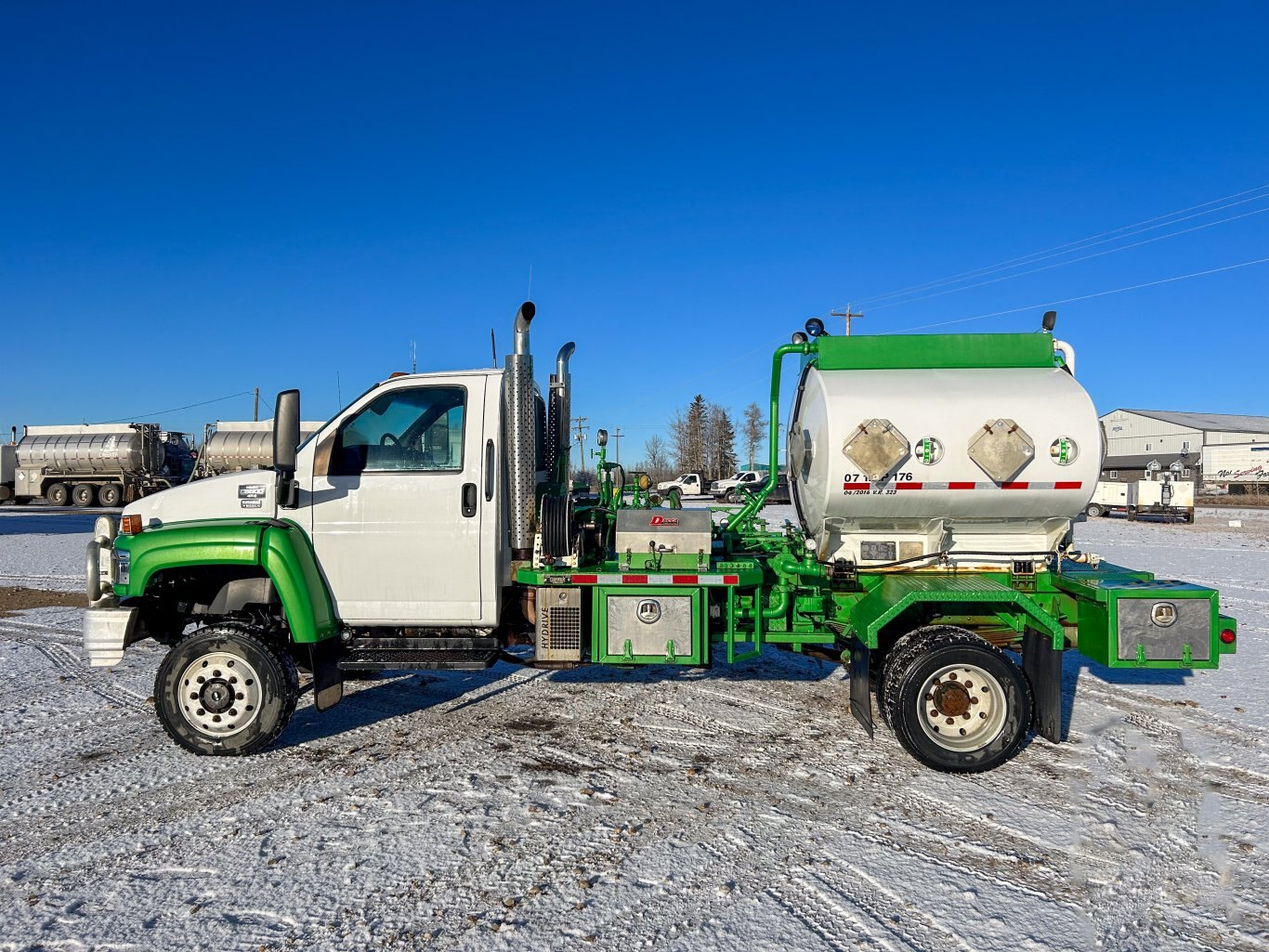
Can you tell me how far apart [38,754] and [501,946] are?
3.95m

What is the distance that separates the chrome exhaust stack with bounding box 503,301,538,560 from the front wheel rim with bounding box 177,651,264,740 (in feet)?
6.34

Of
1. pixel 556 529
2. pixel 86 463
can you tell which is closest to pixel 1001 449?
pixel 556 529

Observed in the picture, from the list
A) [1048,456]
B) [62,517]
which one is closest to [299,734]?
[1048,456]

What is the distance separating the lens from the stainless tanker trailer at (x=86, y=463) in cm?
3127

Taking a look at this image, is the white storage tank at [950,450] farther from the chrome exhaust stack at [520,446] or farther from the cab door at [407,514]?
the cab door at [407,514]

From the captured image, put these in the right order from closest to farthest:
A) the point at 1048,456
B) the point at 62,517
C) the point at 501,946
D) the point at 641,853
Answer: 1. the point at 501,946
2. the point at 641,853
3. the point at 1048,456
4. the point at 62,517

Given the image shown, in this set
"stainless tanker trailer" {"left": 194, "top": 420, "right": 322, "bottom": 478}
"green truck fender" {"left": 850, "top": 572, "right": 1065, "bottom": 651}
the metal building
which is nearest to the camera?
"green truck fender" {"left": 850, "top": 572, "right": 1065, "bottom": 651}

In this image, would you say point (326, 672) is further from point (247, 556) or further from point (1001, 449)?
point (1001, 449)

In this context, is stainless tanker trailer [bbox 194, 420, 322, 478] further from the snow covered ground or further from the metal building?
the metal building

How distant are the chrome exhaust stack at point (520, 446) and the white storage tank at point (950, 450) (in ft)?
6.63

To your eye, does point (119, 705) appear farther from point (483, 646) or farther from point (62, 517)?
point (62, 517)

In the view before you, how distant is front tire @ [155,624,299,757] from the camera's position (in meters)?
4.96

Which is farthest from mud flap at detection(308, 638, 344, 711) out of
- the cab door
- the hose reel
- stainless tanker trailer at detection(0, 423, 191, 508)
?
stainless tanker trailer at detection(0, 423, 191, 508)

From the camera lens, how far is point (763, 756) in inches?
201
